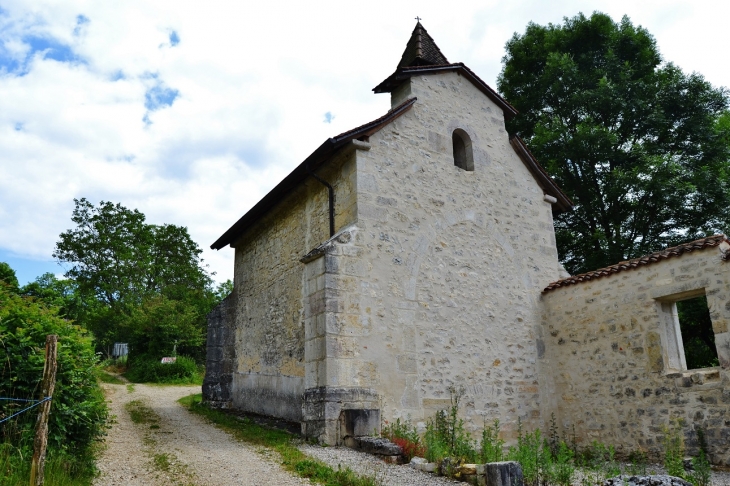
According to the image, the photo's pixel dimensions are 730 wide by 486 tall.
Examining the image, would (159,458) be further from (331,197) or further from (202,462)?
(331,197)

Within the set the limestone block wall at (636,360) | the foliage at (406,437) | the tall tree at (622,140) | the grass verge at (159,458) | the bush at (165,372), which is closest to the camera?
the grass verge at (159,458)

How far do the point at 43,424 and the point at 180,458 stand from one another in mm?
2811

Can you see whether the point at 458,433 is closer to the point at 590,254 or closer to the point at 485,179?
the point at 485,179

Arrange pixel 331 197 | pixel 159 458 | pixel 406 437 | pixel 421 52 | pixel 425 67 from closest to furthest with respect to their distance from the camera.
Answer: pixel 159 458, pixel 406 437, pixel 331 197, pixel 425 67, pixel 421 52

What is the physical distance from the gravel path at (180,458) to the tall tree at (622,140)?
12637mm

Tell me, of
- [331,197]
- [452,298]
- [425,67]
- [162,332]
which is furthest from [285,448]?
[162,332]

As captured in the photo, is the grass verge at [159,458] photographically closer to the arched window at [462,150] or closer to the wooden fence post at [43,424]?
the wooden fence post at [43,424]

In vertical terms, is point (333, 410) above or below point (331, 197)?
below

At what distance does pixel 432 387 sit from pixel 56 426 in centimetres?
585

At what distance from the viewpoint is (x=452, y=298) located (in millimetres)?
10430

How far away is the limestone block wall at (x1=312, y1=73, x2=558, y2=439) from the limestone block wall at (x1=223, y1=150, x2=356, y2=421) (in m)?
0.99

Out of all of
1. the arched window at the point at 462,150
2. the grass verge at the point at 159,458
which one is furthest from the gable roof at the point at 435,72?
the grass verge at the point at 159,458

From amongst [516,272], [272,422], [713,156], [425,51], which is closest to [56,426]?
[272,422]

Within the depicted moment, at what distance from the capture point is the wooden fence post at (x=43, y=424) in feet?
A: 16.7
